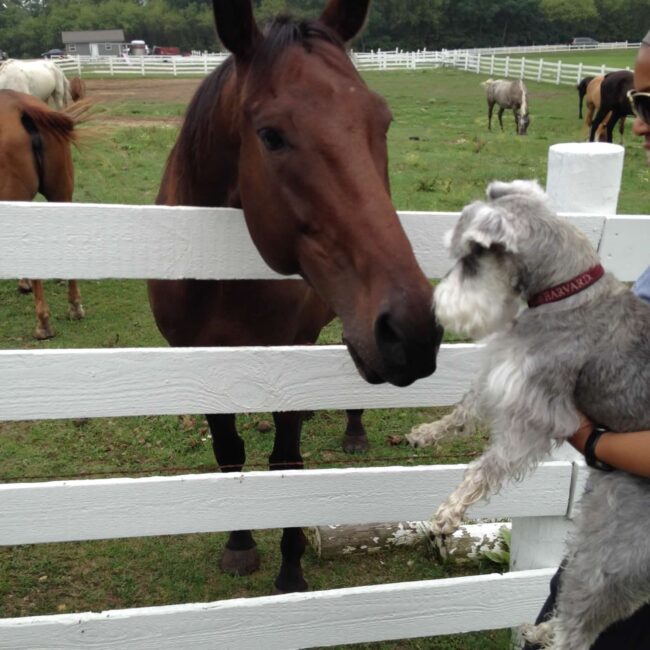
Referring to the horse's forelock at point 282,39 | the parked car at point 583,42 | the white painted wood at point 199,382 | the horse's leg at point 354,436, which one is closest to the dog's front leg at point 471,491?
the white painted wood at point 199,382

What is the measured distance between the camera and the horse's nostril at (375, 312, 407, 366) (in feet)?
5.88

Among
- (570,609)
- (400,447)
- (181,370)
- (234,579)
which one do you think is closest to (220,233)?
(181,370)

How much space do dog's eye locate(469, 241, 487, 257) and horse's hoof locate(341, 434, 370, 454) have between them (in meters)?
3.28

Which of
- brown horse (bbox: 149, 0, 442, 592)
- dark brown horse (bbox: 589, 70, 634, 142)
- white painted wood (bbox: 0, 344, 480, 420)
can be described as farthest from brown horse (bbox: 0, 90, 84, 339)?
dark brown horse (bbox: 589, 70, 634, 142)

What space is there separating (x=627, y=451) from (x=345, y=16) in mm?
1739

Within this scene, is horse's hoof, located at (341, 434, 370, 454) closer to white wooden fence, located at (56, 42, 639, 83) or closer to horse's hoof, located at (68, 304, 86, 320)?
horse's hoof, located at (68, 304, 86, 320)

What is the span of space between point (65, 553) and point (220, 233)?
251 cm

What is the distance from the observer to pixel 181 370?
7.48 ft

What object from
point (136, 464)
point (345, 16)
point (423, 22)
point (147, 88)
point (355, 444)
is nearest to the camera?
point (345, 16)

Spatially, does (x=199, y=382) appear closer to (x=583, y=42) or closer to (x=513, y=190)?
(x=513, y=190)

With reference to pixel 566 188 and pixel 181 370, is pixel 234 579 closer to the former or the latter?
pixel 181 370

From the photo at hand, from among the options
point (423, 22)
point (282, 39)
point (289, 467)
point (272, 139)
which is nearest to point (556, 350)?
point (272, 139)

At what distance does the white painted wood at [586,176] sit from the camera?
2.46 meters

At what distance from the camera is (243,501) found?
252 centimetres
